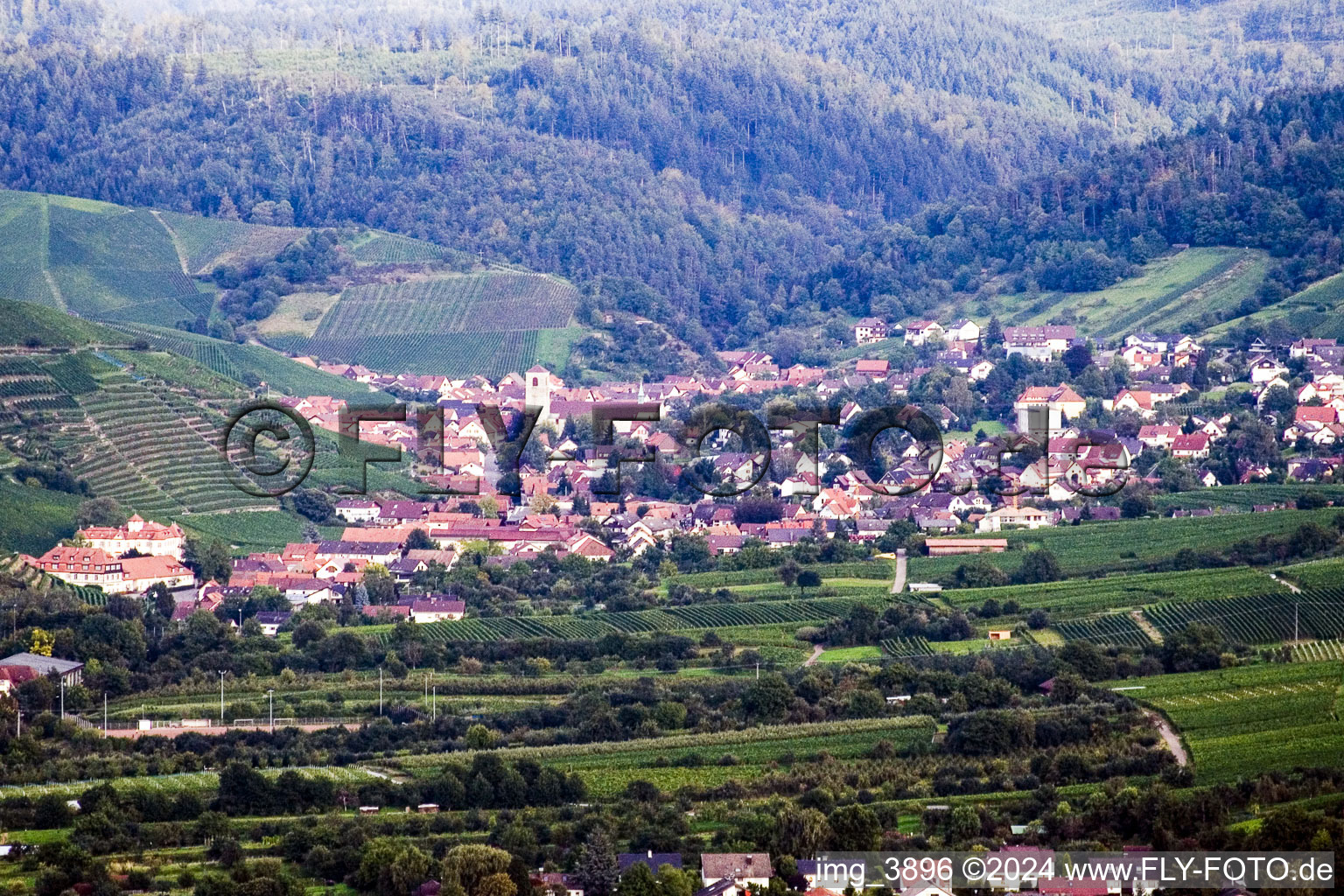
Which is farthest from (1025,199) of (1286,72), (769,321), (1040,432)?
(1286,72)

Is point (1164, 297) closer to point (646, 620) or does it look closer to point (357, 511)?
point (357, 511)

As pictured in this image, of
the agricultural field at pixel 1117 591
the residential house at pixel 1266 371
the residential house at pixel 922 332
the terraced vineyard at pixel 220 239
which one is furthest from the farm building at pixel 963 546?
the terraced vineyard at pixel 220 239

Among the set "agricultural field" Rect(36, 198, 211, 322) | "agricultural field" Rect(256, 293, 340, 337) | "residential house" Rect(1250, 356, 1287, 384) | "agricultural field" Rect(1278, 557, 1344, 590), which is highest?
"agricultural field" Rect(36, 198, 211, 322)

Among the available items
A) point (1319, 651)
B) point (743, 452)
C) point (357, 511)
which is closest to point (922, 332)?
point (743, 452)

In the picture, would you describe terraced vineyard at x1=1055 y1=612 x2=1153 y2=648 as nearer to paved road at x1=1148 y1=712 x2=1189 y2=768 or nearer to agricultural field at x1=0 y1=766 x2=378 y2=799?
paved road at x1=1148 y1=712 x2=1189 y2=768

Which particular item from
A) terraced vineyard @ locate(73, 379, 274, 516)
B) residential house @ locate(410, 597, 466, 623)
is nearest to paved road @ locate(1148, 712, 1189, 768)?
residential house @ locate(410, 597, 466, 623)

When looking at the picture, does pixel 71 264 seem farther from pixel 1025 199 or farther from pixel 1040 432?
pixel 1040 432

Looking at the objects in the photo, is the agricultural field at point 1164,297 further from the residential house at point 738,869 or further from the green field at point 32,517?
the residential house at point 738,869
